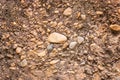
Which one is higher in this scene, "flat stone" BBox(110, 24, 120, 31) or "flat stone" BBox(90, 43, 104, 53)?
"flat stone" BBox(110, 24, 120, 31)

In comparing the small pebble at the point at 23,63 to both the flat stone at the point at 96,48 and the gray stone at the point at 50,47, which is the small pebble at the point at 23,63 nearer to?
the gray stone at the point at 50,47

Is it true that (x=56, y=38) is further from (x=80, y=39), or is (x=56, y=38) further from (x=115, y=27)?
(x=115, y=27)

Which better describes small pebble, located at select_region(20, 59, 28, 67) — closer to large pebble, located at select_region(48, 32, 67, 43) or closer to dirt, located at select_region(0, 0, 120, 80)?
dirt, located at select_region(0, 0, 120, 80)

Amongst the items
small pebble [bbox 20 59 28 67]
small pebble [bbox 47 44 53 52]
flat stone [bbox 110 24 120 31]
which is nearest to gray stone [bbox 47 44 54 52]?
small pebble [bbox 47 44 53 52]

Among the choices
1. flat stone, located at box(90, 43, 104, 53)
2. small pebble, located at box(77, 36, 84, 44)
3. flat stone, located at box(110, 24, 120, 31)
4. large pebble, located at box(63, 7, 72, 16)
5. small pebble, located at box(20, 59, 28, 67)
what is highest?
large pebble, located at box(63, 7, 72, 16)

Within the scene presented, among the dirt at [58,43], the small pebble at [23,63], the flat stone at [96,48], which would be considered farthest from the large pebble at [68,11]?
the small pebble at [23,63]

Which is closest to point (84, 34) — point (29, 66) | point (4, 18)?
point (29, 66)

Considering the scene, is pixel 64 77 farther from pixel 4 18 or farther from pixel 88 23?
pixel 4 18

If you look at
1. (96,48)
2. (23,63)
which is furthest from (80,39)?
(23,63)
